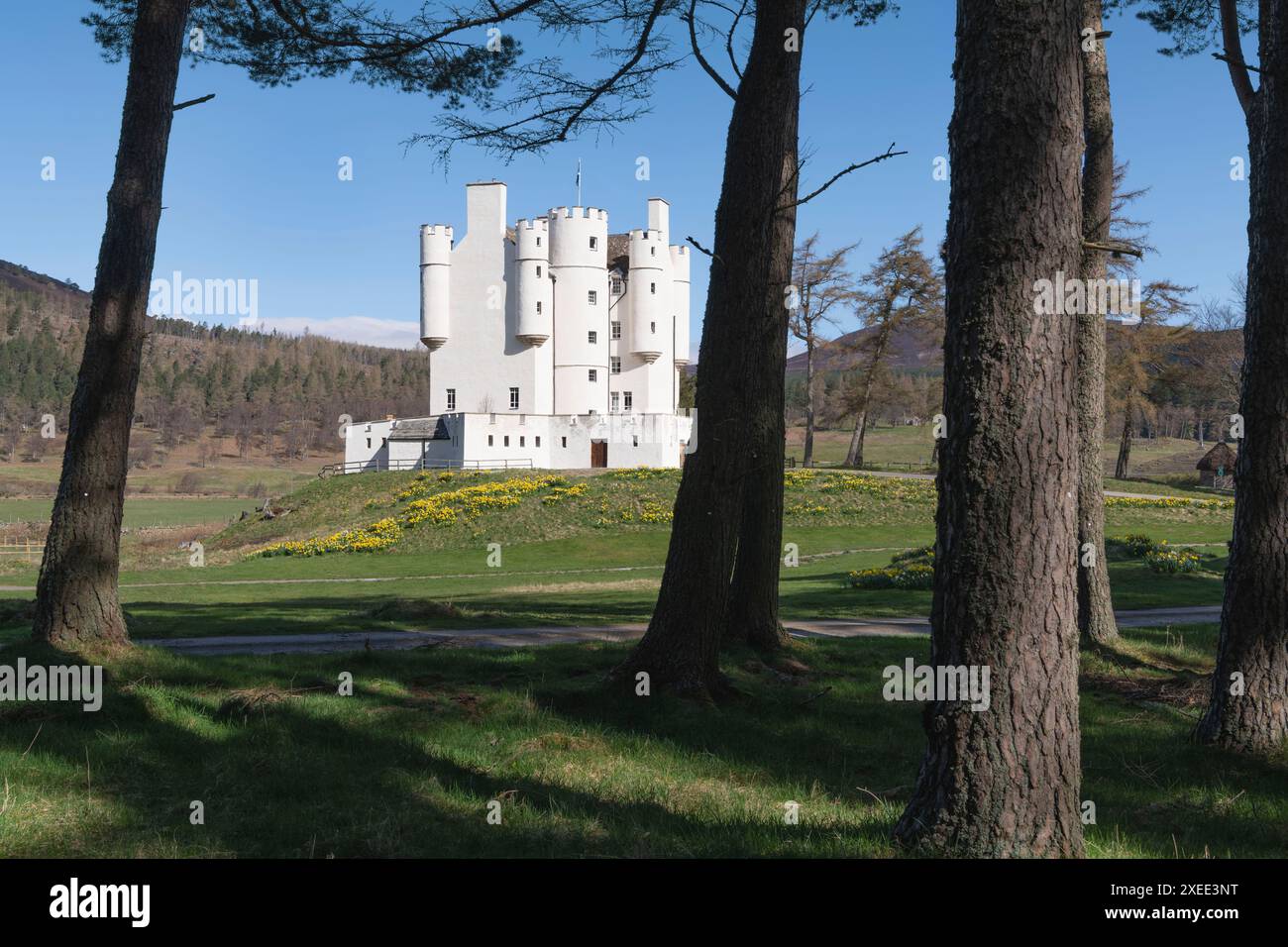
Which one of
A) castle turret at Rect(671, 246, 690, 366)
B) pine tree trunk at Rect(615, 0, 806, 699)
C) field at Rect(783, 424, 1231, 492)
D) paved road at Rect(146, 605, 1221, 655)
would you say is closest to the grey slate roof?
castle turret at Rect(671, 246, 690, 366)

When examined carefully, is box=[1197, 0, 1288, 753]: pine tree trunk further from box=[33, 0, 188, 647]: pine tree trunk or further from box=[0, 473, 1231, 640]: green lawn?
box=[33, 0, 188, 647]: pine tree trunk

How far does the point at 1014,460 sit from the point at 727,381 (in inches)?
181

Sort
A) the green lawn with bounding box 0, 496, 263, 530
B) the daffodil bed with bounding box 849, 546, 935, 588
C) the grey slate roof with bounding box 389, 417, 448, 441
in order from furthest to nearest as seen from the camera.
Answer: the grey slate roof with bounding box 389, 417, 448, 441 → the green lawn with bounding box 0, 496, 263, 530 → the daffodil bed with bounding box 849, 546, 935, 588

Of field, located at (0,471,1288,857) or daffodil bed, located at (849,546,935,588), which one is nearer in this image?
field, located at (0,471,1288,857)

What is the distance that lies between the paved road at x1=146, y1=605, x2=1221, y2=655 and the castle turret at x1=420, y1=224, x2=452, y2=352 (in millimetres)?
49435

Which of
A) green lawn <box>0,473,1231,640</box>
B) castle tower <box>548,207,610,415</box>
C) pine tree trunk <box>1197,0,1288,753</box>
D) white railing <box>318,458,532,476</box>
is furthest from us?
castle tower <box>548,207,610,415</box>

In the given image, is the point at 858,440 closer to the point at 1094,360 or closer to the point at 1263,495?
the point at 1094,360

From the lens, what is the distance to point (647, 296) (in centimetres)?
6291

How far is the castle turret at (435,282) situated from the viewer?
61.3m

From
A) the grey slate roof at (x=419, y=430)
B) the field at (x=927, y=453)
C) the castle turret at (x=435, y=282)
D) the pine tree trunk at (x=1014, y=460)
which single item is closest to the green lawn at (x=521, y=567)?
the grey slate roof at (x=419, y=430)

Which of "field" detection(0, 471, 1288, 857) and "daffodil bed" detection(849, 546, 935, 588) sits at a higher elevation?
"field" detection(0, 471, 1288, 857)

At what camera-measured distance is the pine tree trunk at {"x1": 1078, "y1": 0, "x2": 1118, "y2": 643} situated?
38.0 feet

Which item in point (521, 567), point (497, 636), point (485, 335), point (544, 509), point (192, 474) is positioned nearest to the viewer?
point (497, 636)

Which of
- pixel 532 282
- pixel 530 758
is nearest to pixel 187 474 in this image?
pixel 532 282
